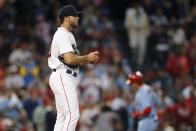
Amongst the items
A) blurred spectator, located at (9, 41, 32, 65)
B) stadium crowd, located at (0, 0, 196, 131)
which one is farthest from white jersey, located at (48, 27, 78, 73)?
blurred spectator, located at (9, 41, 32, 65)

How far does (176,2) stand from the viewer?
24.2 meters

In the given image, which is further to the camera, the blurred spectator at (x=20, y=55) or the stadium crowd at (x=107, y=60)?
the blurred spectator at (x=20, y=55)

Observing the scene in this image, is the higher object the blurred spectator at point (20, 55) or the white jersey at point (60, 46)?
the blurred spectator at point (20, 55)

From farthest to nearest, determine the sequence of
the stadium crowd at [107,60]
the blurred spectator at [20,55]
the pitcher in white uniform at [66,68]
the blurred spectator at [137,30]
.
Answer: the blurred spectator at [137,30]
the blurred spectator at [20,55]
the stadium crowd at [107,60]
the pitcher in white uniform at [66,68]

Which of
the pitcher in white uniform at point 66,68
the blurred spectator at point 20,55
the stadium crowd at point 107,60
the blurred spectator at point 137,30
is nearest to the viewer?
the pitcher in white uniform at point 66,68

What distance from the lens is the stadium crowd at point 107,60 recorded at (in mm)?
17188

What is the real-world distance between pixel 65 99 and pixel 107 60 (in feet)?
33.6

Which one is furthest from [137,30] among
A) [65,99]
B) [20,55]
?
[65,99]

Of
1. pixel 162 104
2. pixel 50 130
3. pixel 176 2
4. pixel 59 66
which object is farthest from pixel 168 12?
pixel 59 66

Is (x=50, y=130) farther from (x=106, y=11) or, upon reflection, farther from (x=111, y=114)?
(x=106, y=11)

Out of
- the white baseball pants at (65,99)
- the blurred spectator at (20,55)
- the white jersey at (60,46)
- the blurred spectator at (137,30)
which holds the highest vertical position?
the blurred spectator at (137,30)

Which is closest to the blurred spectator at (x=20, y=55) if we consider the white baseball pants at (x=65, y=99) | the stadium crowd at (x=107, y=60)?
the stadium crowd at (x=107, y=60)

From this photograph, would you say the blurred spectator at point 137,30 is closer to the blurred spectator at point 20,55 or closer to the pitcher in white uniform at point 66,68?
the blurred spectator at point 20,55

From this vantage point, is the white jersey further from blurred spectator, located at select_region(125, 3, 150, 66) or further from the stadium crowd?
blurred spectator, located at select_region(125, 3, 150, 66)
